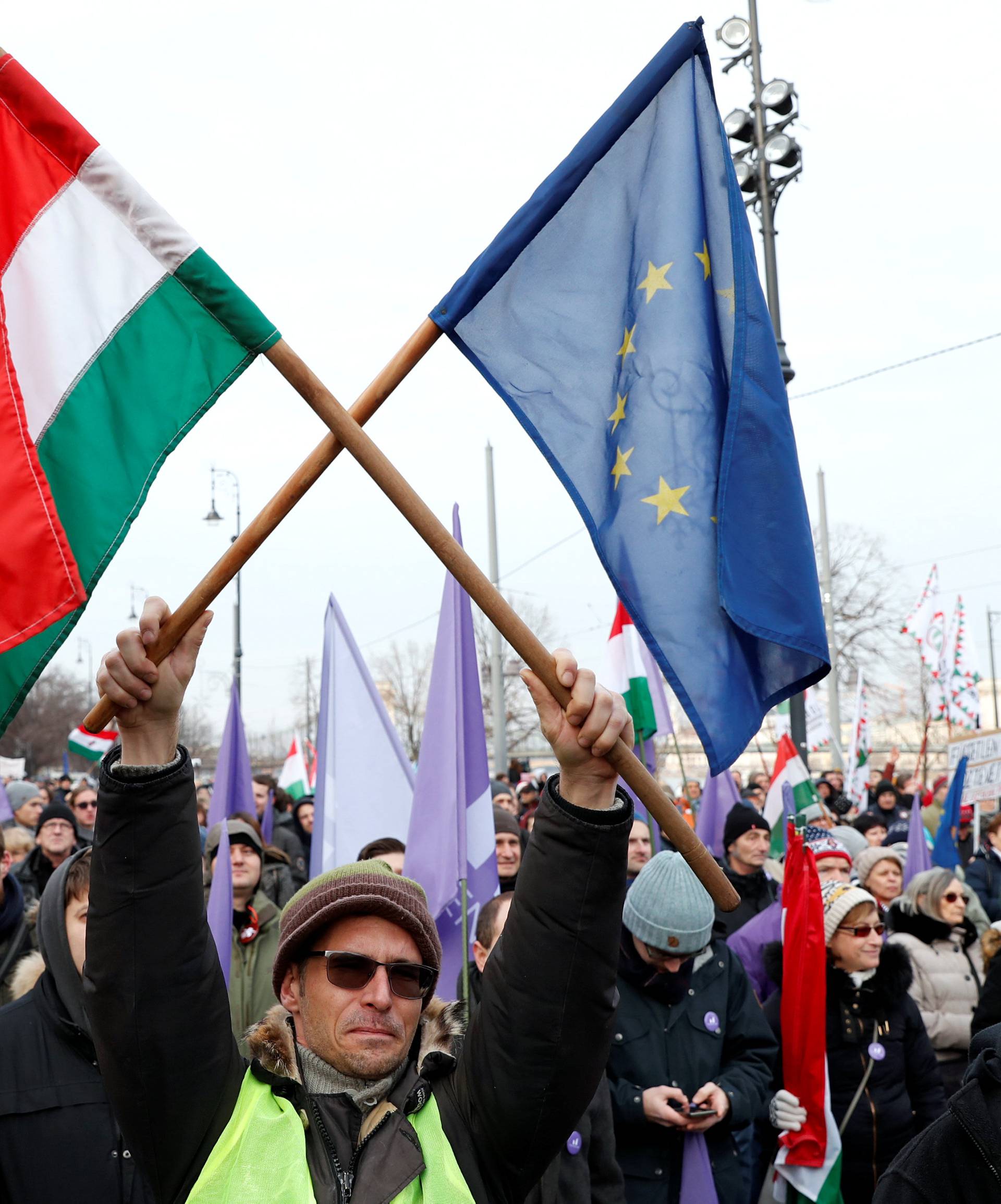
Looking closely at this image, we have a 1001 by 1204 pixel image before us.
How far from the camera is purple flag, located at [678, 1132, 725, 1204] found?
4176mm

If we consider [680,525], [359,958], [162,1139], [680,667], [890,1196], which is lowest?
[890,1196]

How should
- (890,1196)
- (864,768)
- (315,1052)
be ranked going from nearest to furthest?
(315,1052) < (890,1196) < (864,768)

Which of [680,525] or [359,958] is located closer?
[359,958]

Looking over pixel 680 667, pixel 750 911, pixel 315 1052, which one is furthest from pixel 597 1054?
pixel 750 911

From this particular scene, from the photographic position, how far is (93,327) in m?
3.06

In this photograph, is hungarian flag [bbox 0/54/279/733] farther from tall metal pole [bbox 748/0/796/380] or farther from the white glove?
tall metal pole [bbox 748/0/796/380]

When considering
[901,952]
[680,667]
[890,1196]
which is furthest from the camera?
[901,952]

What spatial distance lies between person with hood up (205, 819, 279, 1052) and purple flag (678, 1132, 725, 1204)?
5.39 ft

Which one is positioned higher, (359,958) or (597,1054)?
(359,958)

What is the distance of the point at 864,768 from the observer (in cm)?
1535

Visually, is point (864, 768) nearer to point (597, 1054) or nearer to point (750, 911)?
point (750, 911)

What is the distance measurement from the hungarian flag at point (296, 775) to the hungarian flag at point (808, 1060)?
37.4 ft

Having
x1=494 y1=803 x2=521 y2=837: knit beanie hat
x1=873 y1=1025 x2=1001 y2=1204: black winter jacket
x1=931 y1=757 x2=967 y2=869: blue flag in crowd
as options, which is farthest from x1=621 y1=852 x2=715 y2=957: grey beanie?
x1=931 y1=757 x2=967 y2=869: blue flag in crowd

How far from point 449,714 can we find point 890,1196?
3.00m
